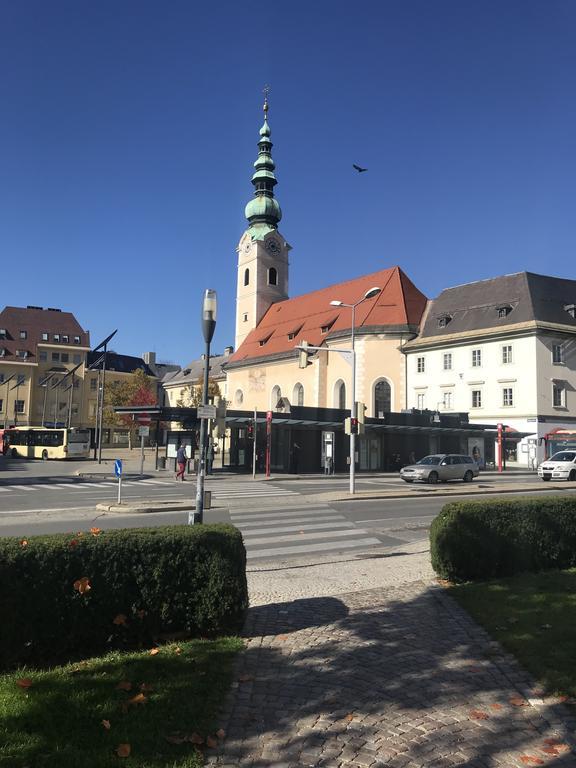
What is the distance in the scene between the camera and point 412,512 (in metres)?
17.5

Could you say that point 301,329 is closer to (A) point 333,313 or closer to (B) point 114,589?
(A) point 333,313

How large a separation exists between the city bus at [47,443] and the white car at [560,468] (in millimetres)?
33826

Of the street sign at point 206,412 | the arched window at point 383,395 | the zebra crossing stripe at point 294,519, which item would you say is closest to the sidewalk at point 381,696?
the street sign at point 206,412

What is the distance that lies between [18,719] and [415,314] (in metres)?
57.3

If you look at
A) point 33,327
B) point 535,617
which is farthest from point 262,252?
point 535,617

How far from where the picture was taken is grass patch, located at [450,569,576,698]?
4.82 metres

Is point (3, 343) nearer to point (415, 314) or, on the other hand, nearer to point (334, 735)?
point (415, 314)

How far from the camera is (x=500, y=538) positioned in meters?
8.14

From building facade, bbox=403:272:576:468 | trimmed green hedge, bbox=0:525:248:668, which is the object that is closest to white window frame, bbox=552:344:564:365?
building facade, bbox=403:272:576:468

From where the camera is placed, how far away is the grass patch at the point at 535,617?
15.8ft

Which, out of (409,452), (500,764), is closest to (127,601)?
(500,764)

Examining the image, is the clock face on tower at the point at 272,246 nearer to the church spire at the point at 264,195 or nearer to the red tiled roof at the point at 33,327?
the church spire at the point at 264,195

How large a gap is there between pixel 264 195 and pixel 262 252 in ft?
26.5

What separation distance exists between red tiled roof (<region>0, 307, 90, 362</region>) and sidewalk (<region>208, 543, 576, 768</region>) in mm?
84302
